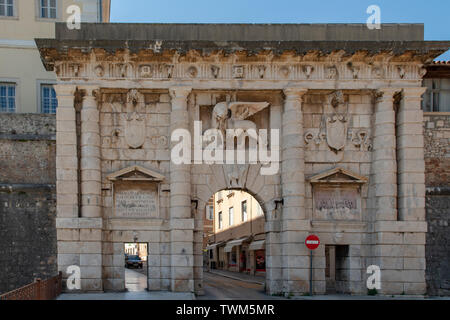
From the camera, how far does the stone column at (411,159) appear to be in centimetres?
2083

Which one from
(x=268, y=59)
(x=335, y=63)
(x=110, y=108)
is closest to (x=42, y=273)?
(x=110, y=108)

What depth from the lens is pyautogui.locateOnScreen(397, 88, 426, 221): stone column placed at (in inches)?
820

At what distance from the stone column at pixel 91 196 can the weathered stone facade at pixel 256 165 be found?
42 mm

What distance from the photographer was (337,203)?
21.4 metres

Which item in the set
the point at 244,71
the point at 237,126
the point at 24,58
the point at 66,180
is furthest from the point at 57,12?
the point at 237,126

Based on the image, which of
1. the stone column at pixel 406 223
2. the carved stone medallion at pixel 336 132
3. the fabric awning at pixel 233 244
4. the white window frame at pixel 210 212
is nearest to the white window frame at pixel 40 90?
the carved stone medallion at pixel 336 132

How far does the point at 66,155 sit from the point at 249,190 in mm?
6494

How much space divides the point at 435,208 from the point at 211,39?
36.3ft

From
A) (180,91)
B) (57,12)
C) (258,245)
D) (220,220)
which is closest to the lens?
(180,91)

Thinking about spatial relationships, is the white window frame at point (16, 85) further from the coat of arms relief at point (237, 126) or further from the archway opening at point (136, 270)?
the coat of arms relief at point (237, 126)

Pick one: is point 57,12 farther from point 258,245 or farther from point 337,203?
point 337,203

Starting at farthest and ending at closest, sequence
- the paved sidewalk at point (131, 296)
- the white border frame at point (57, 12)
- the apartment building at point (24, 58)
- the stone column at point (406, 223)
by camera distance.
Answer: the white border frame at point (57, 12)
the apartment building at point (24, 58)
the stone column at point (406, 223)
the paved sidewalk at point (131, 296)

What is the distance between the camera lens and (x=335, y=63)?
21266mm
